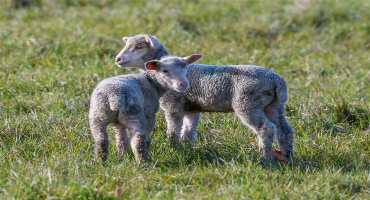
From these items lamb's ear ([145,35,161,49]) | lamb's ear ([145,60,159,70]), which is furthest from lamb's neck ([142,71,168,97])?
lamb's ear ([145,35,161,49])

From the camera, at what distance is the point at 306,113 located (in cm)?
704

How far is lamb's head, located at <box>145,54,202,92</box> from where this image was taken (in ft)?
18.9

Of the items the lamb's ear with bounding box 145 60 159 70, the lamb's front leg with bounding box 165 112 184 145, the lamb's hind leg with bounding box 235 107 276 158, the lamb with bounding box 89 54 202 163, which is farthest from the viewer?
the lamb's front leg with bounding box 165 112 184 145

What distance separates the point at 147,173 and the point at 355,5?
7652 mm

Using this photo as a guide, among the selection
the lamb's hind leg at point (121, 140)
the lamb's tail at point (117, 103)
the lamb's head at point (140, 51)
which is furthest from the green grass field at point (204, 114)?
the lamb's head at point (140, 51)

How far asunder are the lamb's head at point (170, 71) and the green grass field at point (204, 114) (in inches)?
25.8

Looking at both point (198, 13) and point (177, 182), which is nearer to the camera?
point (177, 182)

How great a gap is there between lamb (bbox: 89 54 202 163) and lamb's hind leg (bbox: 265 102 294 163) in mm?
924

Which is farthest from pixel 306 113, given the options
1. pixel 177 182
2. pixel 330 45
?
pixel 330 45

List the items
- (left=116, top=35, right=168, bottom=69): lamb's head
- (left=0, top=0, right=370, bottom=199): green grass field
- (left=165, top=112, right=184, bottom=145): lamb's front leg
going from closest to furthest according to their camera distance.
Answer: (left=0, top=0, right=370, bottom=199): green grass field
(left=165, top=112, right=184, bottom=145): lamb's front leg
(left=116, top=35, right=168, bottom=69): lamb's head

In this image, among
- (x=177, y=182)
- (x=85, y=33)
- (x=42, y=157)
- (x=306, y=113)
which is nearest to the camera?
(x=177, y=182)

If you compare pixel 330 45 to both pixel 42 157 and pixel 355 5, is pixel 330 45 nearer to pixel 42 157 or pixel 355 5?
pixel 355 5

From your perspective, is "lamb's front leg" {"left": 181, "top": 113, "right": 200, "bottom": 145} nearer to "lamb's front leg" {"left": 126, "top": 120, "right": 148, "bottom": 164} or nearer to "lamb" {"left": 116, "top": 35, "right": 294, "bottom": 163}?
"lamb" {"left": 116, "top": 35, "right": 294, "bottom": 163}

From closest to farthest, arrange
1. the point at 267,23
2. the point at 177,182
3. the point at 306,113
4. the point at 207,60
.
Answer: the point at 177,182 → the point at 306,113 → the point at 207,60 → the point at 267,23
